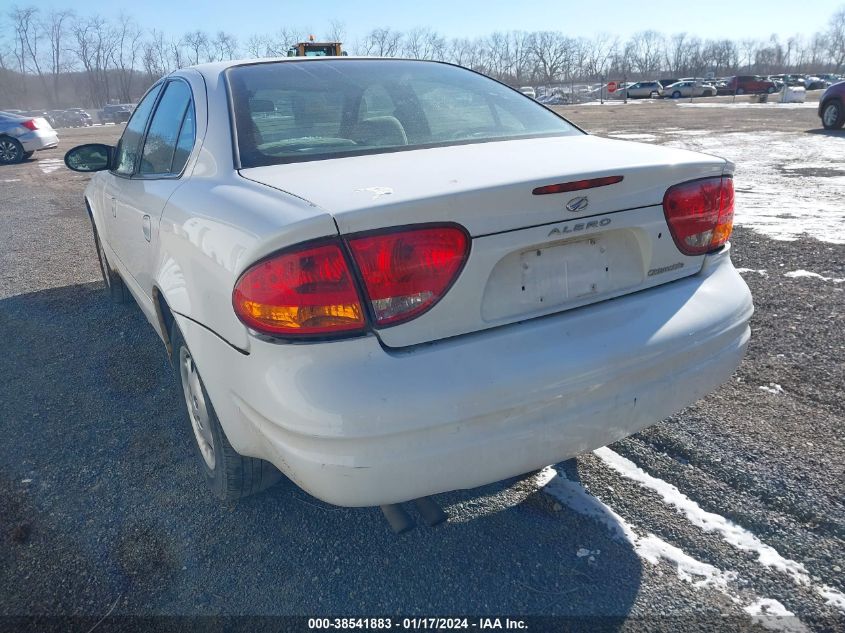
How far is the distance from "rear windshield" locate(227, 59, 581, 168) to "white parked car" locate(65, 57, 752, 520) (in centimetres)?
2

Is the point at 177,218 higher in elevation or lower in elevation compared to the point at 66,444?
higher

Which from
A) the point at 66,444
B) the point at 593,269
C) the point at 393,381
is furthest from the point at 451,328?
the point at 66,444

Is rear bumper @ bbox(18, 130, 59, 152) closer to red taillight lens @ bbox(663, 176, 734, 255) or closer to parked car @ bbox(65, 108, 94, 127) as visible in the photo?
red taillight lens @ bbox(663, 176, 734, 255)

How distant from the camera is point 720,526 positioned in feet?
7.12

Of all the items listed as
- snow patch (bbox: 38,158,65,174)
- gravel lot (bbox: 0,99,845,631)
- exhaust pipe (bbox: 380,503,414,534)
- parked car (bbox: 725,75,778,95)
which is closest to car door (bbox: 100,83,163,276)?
Result: gravel lot (bbox: 0,99,845,631)

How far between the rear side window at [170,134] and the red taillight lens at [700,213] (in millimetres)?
1801

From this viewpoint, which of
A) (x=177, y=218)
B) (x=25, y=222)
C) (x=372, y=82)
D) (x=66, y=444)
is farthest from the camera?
(x=25, y=222)

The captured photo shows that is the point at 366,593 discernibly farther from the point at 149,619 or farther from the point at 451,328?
the point at 451,328

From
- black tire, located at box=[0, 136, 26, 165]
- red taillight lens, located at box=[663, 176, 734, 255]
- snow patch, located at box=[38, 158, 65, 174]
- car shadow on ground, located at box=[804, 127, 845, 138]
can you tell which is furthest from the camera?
black tire, located at box=[0, 136, 26, 165]

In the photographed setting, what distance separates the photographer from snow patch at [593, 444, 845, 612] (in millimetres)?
1908

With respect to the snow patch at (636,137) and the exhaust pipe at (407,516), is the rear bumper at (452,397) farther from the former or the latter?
the snow patch at (636,137)

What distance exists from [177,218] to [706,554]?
83.2 inches

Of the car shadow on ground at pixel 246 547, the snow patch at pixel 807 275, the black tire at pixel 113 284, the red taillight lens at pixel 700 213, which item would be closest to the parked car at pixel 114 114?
the black tire at pixel 113 284

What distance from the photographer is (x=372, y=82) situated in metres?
2.70
